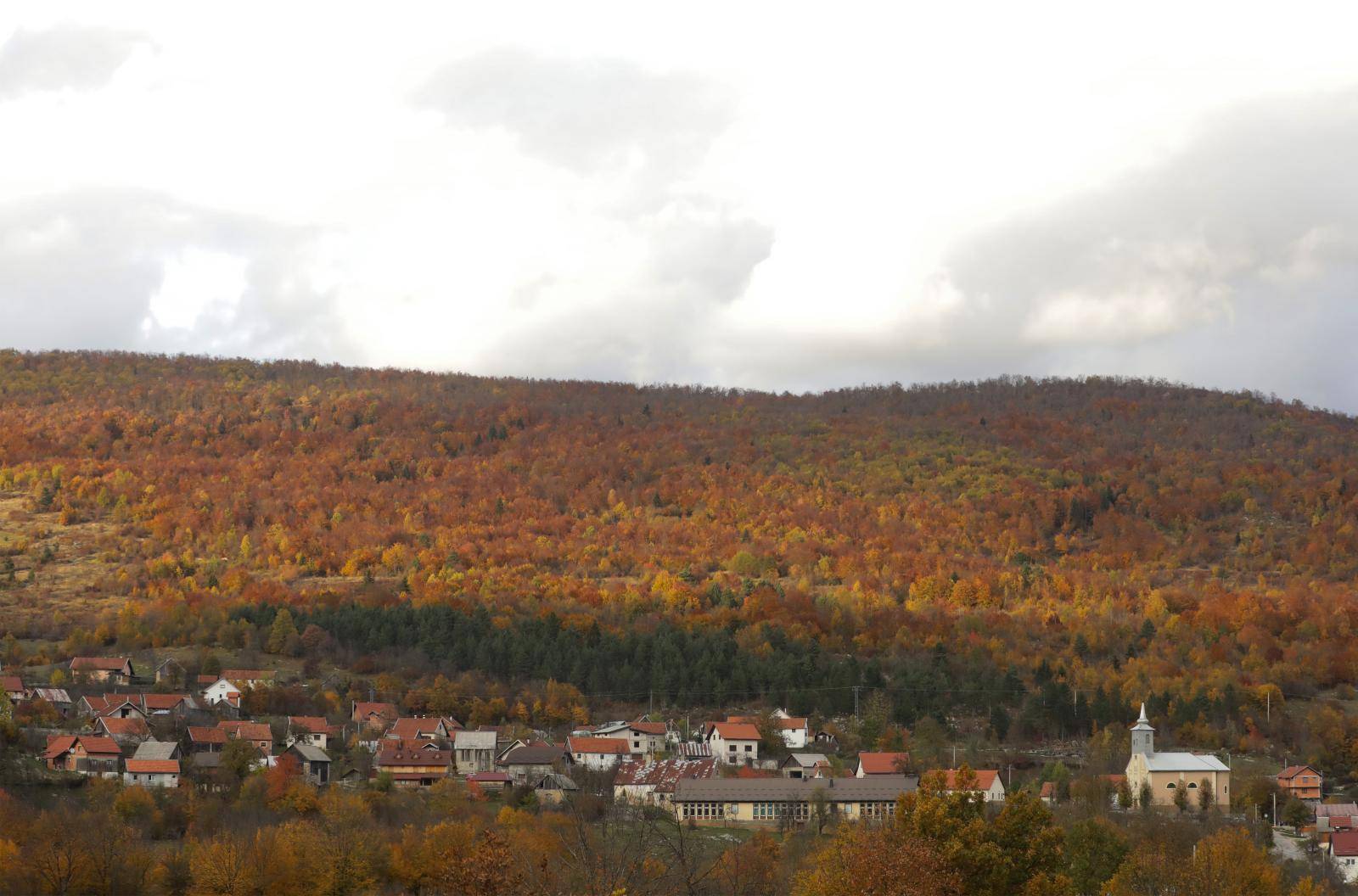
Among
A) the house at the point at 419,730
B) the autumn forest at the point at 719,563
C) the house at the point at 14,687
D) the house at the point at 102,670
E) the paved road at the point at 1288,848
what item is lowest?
the paved road at the point at 1288,848

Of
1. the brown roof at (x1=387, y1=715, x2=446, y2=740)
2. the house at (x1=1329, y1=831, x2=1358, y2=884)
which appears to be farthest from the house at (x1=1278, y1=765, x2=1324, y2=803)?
the brown roof at (x1=387, y1=715, x2=446, y2=740)

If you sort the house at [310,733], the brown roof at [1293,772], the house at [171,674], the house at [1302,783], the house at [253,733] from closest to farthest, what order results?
the house at [253,733] < the house at [310,733] < the house at [1302,783] < the brown roof at [1293,772] < the house at [171,674]

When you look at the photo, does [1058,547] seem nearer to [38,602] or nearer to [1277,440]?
[1277,440]

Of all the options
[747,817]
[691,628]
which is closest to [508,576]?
[691,628]

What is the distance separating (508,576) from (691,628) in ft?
95.6

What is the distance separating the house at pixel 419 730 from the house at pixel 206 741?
8520mm

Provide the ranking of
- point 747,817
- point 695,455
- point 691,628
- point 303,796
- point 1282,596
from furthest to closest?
1. point 695,455
2. point 1282,596
3. point 691,628
4. point 747,817
5. point 303,796

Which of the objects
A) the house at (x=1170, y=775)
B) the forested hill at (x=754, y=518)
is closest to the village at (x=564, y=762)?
the house at (x=1170, y=775)

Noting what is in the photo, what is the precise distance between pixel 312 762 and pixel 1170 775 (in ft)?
131

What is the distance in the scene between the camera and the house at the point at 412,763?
73.2 m

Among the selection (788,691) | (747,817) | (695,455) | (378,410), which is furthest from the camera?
(378,410)

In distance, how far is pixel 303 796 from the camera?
62594mm

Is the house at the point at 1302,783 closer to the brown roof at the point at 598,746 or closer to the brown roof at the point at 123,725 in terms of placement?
the brown roof at the point at 598,746

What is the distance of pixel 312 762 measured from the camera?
71500 millimetres
